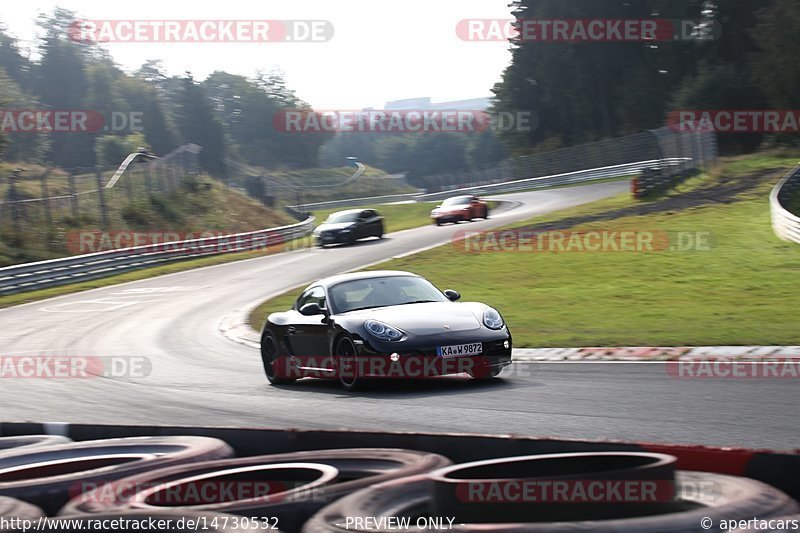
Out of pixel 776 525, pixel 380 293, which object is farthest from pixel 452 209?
pixel 776 525

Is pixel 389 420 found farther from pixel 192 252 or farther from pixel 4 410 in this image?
pixel 192 252

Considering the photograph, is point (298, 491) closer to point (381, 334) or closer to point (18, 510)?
point (18, 510)

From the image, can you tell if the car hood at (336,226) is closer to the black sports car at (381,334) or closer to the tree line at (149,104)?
the black sports car at (381,334)

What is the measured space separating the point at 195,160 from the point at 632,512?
50.7 metres

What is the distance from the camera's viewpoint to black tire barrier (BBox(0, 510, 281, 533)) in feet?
13.2

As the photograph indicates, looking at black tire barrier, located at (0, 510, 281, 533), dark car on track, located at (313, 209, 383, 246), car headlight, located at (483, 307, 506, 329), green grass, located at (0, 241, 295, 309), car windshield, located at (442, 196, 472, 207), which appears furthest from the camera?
car windshield, located at (442, 196, 472, 207)

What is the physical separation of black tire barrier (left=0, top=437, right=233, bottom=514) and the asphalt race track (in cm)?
251

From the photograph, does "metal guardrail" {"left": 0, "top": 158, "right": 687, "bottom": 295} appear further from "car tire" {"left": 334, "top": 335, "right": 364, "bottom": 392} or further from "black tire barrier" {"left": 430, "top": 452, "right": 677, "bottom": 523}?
"black tire barrier" {"left": 430, "top": 452, "right": 677, "bottom": 523}

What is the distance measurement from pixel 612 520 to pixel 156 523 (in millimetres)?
1752

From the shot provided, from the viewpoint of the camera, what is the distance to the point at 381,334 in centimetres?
1073

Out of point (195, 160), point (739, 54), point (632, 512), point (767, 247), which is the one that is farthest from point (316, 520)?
point (739, 54)

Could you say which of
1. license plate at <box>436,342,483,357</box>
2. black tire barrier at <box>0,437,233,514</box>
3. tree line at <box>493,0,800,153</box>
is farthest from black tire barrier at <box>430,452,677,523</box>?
tree line at <box>493,0,800,153</box>

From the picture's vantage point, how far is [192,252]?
3844cm

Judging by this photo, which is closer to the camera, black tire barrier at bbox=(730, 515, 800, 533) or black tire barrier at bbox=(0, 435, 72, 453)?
black tire barrier at bbox=(730, 515, 800, 533)
